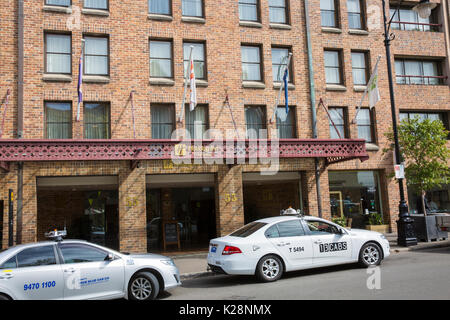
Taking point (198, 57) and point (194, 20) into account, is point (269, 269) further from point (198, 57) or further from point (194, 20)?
point (194, 20)

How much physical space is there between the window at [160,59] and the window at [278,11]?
5340 mm

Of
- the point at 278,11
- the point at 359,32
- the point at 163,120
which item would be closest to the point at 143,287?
the point at 163,120

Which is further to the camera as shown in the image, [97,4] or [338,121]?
[338,121]

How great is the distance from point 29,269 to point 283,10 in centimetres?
1622

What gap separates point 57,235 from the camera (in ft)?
26.5

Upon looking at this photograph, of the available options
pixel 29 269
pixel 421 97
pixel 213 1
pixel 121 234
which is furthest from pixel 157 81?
pixel 421 97

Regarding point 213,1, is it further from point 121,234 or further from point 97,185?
point 121,234

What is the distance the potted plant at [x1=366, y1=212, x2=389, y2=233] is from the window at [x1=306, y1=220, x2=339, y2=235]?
8973 millimetres

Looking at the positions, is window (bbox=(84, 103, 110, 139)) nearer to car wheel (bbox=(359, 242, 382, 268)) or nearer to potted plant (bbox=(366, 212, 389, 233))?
car wheel (bbox=(359, 242, 382, 268))

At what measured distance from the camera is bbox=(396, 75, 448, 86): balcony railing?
20609 millimetres

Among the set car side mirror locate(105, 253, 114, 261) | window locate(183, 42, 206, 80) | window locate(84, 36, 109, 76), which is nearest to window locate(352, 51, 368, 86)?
window locate(183, 42, 206, 80)

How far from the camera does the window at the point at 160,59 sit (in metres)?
16.8

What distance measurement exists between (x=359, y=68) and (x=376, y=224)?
776cm

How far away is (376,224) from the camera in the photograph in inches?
739
